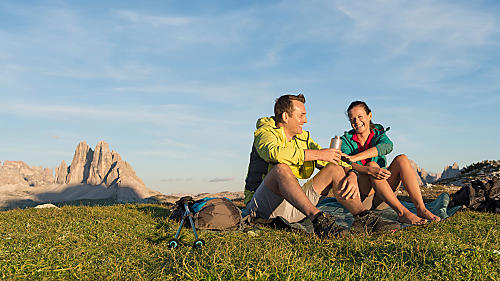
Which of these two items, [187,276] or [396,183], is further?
[396,183]

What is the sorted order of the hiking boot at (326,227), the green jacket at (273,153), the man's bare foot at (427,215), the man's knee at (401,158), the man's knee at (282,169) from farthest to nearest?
1. the man's knee at (401,158)
2. the man's bare foot at (427,215)
3. the green jacket at (273,153)
4. the man's knee at (282,169)
5. the hiking boot at (326,227)

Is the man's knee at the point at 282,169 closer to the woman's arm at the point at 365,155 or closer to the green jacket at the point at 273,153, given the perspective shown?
the green jacket at the point at 273,153

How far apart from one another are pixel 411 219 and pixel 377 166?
1077mm

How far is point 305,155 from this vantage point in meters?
6.14

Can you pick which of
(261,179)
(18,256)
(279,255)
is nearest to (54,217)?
(18,256)

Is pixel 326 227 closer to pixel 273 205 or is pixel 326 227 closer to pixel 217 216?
pixel 273 205

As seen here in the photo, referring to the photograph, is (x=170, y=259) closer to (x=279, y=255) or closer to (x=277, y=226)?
(x=279, y=255)

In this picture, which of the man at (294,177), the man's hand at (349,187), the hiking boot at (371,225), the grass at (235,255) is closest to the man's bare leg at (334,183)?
the man at (294,177)

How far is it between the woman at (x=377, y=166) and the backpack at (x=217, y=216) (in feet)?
7.91

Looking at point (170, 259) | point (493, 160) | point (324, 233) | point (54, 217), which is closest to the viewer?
point (170, 259)

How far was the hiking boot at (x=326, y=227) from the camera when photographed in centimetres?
531

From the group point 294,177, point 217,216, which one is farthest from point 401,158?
point 217,216

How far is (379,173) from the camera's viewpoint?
642cm

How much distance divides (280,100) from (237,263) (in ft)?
12.4
